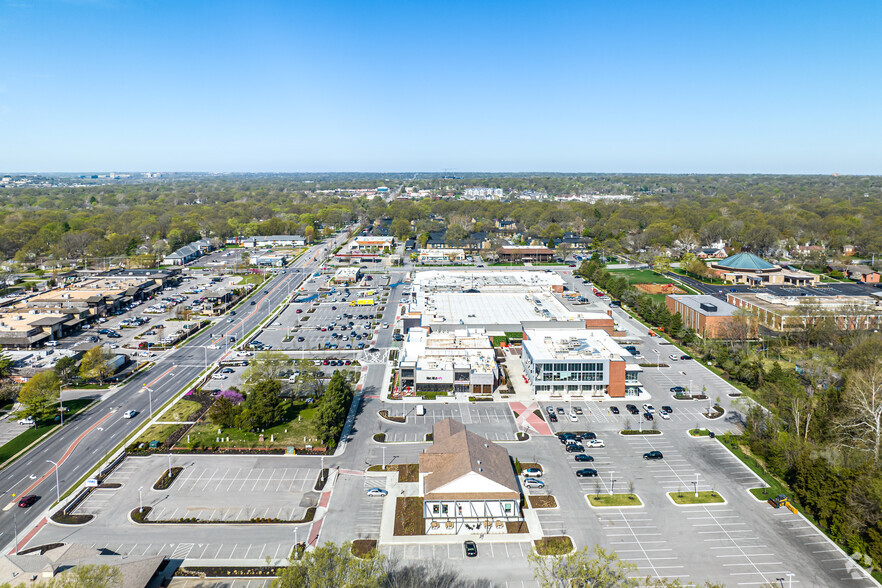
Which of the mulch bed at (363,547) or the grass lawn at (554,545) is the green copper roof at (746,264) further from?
the mulch bed at (363,547)

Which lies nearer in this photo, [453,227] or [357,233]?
[453,227]

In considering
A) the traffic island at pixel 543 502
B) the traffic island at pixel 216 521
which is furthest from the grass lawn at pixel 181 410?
the traffic island at pixel 543 502

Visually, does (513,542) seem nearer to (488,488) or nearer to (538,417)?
(488,488)

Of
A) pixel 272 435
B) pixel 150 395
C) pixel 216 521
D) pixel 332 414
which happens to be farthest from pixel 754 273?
pixel 216 521

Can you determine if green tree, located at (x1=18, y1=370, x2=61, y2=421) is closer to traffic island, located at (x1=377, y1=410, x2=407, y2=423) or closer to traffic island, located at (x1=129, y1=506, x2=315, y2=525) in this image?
traffic island, located at (x1=129, y1=506, x2=315, y2=525)

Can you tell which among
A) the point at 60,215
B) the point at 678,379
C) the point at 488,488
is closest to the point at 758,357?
the point at 678,379

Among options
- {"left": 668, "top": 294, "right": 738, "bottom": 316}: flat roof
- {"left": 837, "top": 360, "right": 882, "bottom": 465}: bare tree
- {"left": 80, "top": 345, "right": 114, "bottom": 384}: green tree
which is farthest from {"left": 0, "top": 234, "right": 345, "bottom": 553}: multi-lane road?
{"left": 668, "top": 294, "right": 738, "bottom": 316}: flat roof

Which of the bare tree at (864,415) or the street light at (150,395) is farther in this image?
the street light at (150,395)
